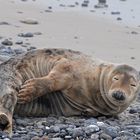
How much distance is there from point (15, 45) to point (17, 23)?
2813 millimetres

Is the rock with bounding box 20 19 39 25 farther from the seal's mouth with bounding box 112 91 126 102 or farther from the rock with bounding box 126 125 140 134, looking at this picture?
the rock with bounding box 126 125 140 134

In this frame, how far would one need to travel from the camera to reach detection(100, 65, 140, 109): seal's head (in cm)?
645

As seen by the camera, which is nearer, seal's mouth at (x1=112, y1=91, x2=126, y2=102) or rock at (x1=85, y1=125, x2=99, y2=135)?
rock at (x1=85, y1=125, x2=99, y2=135)

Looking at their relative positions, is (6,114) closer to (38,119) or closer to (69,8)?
(38,119)

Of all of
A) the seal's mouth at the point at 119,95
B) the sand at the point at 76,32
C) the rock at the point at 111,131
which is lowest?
the sand at the point at 76,32

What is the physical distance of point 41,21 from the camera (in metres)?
15.1

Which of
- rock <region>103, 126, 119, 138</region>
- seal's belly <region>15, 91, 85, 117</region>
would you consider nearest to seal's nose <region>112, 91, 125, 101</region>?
rock <region>103, 126, 119, 138</region>

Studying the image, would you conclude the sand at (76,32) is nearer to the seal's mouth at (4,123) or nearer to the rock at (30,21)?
the rock at (30,21)

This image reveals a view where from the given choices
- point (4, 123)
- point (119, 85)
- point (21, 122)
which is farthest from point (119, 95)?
point (4, 123)

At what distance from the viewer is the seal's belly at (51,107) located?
6.64 meters

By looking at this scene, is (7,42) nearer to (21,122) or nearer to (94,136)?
(21,122)

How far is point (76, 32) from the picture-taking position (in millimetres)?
Answer: 14031

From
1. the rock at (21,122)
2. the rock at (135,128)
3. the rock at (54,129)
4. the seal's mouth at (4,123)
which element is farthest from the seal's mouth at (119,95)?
the seal's mouth at (4,123)

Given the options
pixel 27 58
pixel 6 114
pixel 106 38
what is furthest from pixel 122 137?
pixel 106 38
